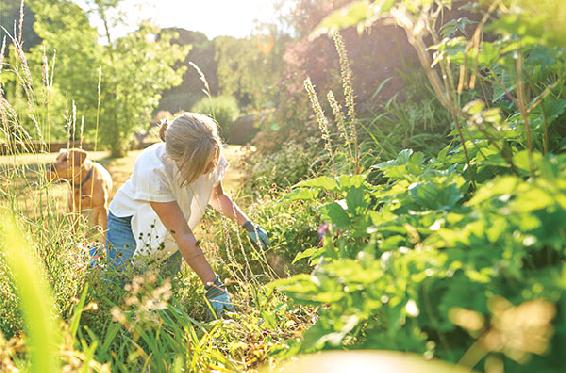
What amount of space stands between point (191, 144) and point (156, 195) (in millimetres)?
347

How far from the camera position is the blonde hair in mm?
2912

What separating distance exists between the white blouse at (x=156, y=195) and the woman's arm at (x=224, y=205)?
105 mm

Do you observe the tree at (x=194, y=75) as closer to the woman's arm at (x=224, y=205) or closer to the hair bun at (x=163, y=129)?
the woman's arm at (x=224, y=205)

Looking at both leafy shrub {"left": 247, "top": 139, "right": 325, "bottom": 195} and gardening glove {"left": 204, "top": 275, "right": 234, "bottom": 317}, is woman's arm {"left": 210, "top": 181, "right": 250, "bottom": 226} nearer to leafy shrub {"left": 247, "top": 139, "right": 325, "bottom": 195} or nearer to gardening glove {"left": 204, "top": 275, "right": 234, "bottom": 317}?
gardening glove {"left": 204, "top": 275, "right": 234, "bottom": 317}

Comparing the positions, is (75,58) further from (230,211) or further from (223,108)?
(230,211)

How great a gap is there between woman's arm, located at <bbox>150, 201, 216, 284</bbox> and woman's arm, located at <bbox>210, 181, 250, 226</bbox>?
0.60m

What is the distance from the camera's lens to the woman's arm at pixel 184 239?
2.86m

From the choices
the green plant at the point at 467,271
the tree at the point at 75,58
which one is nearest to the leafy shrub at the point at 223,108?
the tree at the point at 75,58

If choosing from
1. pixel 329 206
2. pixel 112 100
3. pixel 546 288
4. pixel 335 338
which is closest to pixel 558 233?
pixel 546 288

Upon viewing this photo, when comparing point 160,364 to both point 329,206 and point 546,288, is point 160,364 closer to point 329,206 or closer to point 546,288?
point 329,206

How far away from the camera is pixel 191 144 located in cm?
291

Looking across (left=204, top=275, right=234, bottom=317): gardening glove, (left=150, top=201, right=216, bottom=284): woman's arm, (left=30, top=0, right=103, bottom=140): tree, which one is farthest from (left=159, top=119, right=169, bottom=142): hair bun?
(left=30, top=0, right=103, bottom=140): tree

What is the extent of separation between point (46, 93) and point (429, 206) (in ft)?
6.66

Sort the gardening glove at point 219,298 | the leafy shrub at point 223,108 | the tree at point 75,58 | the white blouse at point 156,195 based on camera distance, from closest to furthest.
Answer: the gardening glove at point 219,298 → the white blouse at point 156,195 → the tree at point 75,58 → the leafy shrub at point 223,108
